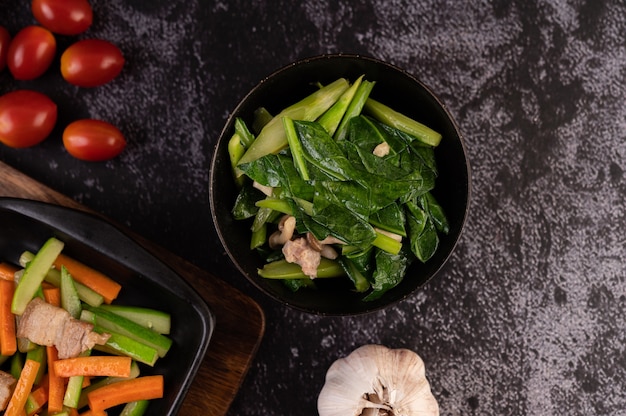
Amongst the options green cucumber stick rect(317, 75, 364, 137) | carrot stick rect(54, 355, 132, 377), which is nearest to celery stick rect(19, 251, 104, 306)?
carrot stick rect(54, 355, 132, 377)

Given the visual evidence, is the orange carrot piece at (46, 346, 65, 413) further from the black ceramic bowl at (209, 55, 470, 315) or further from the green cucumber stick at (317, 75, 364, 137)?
the green cucumber stick at (317, 75, 364, 137)

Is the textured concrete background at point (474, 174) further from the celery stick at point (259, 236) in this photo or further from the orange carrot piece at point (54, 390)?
the orange carrot piece at point (54, 390)

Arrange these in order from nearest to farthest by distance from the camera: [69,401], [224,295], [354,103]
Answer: [354,103] → [69,401] → [224,295]

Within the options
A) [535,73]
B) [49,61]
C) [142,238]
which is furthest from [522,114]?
[49,61]

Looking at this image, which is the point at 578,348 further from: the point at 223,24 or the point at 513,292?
the point at 223,24

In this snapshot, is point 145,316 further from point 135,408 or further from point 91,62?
point 91,62

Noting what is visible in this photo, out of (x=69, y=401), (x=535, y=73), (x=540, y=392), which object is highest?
(x=535, y=73)
